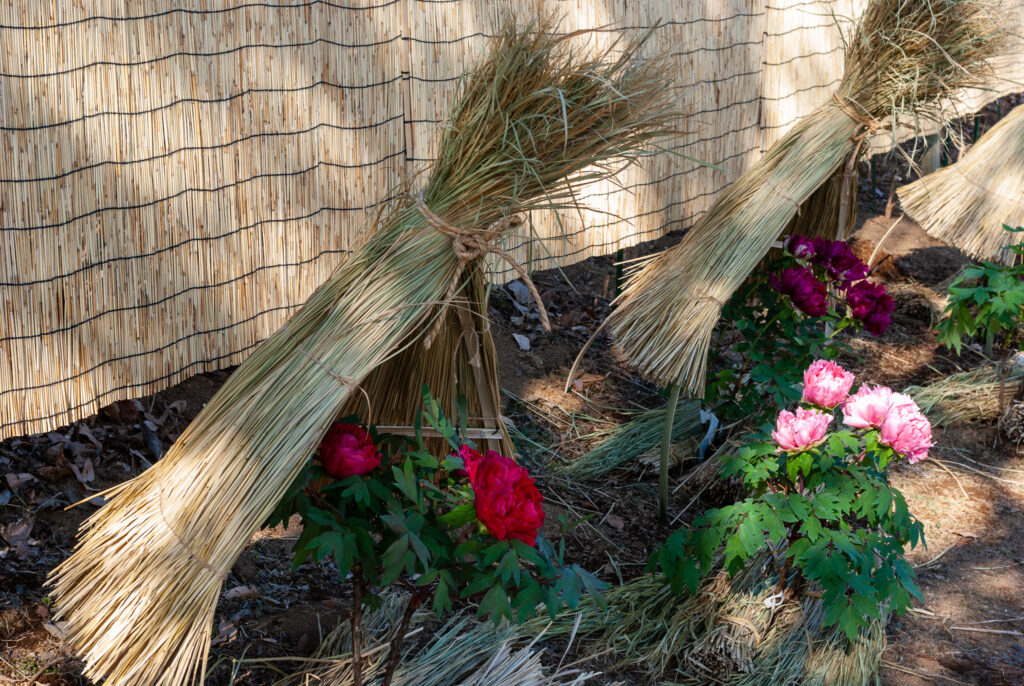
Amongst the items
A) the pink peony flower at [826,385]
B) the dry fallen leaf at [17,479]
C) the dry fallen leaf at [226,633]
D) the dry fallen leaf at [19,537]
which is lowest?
the dry fallen leaf at [226,633]

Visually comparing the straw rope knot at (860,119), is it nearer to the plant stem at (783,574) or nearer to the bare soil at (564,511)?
the bare soil at (564,511)

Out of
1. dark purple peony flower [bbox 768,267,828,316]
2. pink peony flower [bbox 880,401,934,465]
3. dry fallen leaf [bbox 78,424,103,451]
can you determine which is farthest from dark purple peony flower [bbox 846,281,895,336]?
dry fallen leaf [bbox 78,424,103,451]

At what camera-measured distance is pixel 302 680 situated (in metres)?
1.94

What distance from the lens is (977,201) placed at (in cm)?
365

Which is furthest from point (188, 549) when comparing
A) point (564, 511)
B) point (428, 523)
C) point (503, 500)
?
point (564, 511)

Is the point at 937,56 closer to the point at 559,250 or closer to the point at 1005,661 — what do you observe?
the point at 559,250

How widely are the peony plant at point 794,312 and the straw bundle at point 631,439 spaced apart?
0.41 meters

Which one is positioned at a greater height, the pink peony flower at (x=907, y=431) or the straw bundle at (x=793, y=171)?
the straw bundle at (x=793, y=171)

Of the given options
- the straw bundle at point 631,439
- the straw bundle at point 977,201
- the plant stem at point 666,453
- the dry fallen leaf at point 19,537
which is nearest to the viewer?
the dry fallen leaf at point 19,537

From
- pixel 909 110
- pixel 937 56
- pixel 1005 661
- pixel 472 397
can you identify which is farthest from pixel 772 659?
pixel 937 56

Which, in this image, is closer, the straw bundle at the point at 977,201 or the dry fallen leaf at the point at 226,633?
the dry fallen leaf at the point at 226,633

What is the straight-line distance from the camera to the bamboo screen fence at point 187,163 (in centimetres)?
183

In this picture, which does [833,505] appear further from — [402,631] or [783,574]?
[402,631]

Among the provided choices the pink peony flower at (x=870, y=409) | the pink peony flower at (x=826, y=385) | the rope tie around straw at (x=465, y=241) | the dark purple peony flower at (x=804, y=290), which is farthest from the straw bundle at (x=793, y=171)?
the rope tie around straw at (x=465, y=241)
